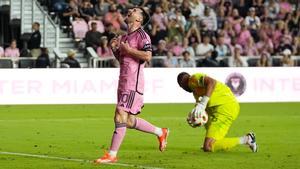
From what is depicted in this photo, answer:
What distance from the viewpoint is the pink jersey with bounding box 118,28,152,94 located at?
14.0 meters

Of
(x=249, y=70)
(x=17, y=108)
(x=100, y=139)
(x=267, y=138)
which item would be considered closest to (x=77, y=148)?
(x=100, y=139)

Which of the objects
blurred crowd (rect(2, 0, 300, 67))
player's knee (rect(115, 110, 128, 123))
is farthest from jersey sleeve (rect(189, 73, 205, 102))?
blurred crowd (rect(2, 0, 300, 67))

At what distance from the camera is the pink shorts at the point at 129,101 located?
13.9 metres

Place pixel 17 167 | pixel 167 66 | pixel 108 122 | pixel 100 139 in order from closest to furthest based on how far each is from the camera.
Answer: pixel 17 167 < pixel 100 139 < pixel 108 122 < pixel 167 66

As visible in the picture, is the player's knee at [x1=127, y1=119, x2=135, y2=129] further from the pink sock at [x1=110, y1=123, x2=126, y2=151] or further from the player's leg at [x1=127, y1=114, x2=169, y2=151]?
the pink sock at [x1=110, y1=123, x2=126, y2=151]

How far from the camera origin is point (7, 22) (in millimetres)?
35344

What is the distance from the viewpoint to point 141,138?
18.2 meters

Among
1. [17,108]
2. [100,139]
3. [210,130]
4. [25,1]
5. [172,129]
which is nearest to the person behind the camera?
[210,130]

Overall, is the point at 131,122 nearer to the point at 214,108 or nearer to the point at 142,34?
the point at 142,34

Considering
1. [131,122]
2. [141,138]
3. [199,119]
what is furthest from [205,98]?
[141,138]

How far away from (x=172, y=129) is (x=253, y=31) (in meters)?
15.8

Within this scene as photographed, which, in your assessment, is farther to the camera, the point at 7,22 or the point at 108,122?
the point at 7,22

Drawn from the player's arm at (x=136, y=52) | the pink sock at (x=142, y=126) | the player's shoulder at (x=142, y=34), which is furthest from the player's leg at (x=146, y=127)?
the player's shoulder at (x=142, y=34)

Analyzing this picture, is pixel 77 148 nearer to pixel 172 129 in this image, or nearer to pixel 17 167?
pixel 17 167
